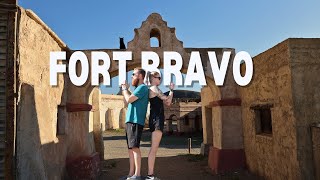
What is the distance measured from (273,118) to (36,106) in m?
6.18

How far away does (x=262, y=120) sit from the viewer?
9.68 meters

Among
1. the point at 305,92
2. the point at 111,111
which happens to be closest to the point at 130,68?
the point at 305,92

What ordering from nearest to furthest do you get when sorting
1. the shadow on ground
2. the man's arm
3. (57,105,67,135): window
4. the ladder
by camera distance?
the man's arm < the ladder < (57,105,67,135): window < the shadow on ground

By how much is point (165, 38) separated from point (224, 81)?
264cm

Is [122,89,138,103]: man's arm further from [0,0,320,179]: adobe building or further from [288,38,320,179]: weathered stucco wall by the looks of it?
[288,38,320,179]: weathered stucco wall

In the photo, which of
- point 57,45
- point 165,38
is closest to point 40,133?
point 57,45

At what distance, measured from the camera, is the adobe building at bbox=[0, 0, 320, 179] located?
20.3ft

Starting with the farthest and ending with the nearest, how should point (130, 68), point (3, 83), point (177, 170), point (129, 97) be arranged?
point (177, 170) < point (130, 68) < point (3, 83) < point (129, 97)

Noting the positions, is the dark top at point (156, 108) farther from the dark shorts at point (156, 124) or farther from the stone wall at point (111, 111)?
the stone wall at point (111, 111)

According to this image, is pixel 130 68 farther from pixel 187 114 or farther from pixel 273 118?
pixel 187 114

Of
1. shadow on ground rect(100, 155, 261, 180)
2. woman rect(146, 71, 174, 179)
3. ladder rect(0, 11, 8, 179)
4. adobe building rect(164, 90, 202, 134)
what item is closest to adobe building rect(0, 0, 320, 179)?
ladder rect(0, 11, 8, 179)

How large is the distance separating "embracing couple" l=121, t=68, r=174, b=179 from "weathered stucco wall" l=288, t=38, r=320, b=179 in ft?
14.8

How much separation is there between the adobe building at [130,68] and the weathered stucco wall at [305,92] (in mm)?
23

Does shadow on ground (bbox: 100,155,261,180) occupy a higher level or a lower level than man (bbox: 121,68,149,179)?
lower
